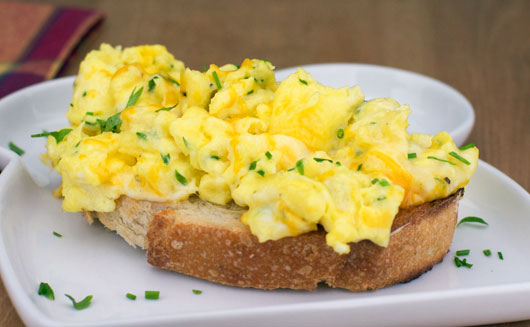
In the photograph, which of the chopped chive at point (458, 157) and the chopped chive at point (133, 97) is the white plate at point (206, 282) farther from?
the chopped chive at point (133, 97)

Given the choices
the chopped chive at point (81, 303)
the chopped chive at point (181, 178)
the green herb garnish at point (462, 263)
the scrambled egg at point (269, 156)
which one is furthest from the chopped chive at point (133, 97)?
the green herb garnish at point (462, 263)

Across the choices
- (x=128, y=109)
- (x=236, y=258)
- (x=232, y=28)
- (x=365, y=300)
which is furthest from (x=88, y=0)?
(x=365, y=300)

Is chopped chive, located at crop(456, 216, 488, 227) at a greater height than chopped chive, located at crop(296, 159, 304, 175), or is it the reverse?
chopped chive, located at crop(296, 159, 304, 175)

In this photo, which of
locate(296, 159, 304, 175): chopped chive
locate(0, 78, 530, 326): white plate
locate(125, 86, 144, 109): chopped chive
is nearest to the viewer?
locate(0, 78, 530, 326): white plate

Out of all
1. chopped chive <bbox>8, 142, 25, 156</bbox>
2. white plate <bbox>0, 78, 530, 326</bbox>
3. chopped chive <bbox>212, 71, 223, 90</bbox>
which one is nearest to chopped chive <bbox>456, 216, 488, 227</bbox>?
white plate <bbox>0, 78, 530, 326</bbox>

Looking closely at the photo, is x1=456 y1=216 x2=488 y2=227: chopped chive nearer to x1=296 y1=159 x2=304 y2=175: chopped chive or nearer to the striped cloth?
x1=296 y1=159 x2=304 y2=175: chopped chive

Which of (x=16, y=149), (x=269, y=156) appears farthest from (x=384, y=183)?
(x=16, y=149)

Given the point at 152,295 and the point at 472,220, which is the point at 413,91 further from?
the point at 152,295
